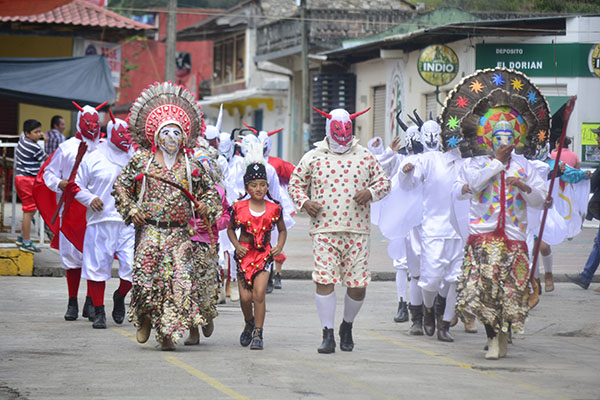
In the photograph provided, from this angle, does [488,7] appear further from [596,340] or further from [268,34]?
[596,340]

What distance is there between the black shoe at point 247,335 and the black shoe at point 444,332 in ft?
5.87

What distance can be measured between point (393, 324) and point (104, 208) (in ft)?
10.2

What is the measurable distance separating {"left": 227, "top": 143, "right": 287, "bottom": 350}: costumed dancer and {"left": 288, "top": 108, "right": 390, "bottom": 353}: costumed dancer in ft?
1.31

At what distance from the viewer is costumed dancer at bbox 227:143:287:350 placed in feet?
30.0

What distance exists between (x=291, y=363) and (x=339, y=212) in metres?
1.38

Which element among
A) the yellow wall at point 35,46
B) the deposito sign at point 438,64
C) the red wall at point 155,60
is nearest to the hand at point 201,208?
the deposito sign at point 438,64

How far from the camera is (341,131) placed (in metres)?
9.01

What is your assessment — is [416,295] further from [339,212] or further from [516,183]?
[516,183]

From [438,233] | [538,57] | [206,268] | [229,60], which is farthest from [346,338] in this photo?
[229,60]

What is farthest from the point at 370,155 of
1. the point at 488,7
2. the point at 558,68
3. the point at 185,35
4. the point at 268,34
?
the point at 185,35

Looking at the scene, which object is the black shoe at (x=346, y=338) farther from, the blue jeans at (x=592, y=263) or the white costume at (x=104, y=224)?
the blue jeans at (x=592, y=263)

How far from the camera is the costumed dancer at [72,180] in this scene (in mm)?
10633

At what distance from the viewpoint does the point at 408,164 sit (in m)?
10.0

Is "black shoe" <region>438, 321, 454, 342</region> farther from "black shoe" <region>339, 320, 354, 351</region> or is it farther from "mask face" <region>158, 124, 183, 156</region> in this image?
"mask face" <region>158, 124, 183, 156</region>
